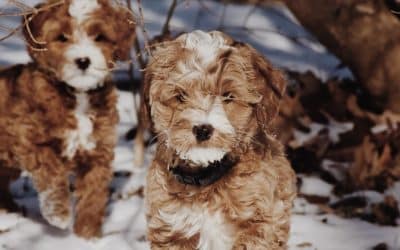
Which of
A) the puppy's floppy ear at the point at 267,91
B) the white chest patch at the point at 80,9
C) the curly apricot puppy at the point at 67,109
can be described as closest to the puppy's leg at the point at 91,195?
the curly apricot puppy at the point at 67,109

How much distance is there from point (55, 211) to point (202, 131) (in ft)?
8.06

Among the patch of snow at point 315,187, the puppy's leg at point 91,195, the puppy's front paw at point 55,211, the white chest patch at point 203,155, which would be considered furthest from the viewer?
the patch of snow at point 315,187

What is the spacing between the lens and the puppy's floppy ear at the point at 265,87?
4328mm

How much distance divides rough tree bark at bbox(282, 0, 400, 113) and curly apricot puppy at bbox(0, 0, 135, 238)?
9.43ft

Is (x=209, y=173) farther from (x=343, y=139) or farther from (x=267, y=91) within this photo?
(x=343, y=139)

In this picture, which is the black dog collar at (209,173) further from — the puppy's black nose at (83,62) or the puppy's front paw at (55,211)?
the puppy's front paw at (55,211)

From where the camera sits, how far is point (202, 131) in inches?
157

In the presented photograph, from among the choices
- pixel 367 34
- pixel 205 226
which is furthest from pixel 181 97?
pixel 367 34

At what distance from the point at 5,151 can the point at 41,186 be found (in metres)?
0.41

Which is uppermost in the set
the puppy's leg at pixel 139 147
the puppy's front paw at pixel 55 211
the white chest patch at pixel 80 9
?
the white chest patch at pixel 80 9

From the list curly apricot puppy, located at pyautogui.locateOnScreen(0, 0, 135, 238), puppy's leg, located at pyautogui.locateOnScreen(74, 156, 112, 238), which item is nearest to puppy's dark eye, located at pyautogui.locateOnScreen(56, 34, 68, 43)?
curly apricot puppy, located at pyautogui.locateOnScreen(0, 0, 135, 238)

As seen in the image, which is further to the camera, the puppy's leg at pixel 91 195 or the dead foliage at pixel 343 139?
the dead foliage at pixel 343 139

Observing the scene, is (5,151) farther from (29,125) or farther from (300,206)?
(300,206)

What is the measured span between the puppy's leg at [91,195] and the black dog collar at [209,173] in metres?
1.99
